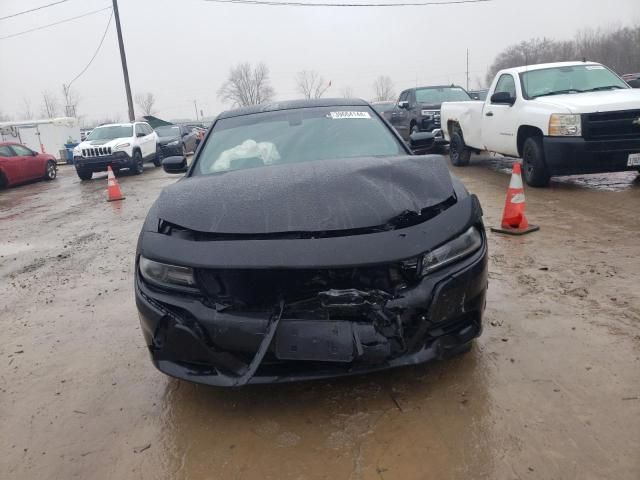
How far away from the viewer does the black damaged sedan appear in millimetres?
2141

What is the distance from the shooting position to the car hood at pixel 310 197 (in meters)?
2.34

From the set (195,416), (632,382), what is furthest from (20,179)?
(632,382)

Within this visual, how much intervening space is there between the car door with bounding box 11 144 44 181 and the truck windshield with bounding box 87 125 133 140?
2.00 metres

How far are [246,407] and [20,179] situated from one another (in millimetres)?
16051

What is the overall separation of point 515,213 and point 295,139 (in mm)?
2953

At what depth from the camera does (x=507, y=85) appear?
837 centimetres

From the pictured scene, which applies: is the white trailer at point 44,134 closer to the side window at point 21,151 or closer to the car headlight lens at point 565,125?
the side window at point 21,151

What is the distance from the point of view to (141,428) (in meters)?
2.42

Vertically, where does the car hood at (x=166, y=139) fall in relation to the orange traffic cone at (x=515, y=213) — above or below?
above

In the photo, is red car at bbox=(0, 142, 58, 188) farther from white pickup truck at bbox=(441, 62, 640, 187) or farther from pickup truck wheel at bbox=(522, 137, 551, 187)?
pickup truck wheel at bbox=(522, 137, 551, 187)

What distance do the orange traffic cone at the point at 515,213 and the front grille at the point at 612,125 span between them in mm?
1848

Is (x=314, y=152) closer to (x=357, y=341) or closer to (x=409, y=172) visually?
(x=409, y=172)

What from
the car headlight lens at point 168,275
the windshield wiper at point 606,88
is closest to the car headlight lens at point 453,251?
the car headlight lens at point 168,275

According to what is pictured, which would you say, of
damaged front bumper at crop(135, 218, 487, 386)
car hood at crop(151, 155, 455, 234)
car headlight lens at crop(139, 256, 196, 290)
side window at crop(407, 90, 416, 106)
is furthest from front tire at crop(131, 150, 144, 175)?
damaged front bumper at crop(135, 218, 487, 386)
